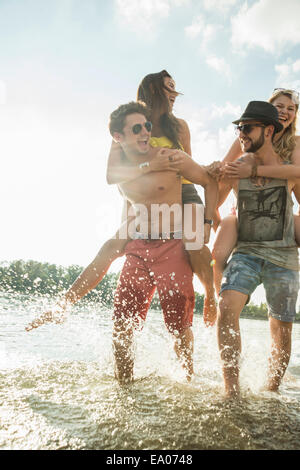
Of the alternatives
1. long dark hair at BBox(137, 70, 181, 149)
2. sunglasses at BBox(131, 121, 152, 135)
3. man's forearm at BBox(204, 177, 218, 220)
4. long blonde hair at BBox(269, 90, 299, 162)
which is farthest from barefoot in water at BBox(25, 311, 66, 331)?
long blonde hair at BBox(269, 90, 299, 162)

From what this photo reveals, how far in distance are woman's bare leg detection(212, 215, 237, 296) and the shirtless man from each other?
14 cm

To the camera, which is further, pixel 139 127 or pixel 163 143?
pixel 163 143

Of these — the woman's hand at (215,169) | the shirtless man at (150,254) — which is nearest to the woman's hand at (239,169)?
the woman's hand at (215,169)

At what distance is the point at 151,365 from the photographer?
4496 mm

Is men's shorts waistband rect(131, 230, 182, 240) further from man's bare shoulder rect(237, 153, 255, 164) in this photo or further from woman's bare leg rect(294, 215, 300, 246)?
woman's bare leg rect(294, 215, 300, 246)

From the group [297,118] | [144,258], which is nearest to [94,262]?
[144,258]

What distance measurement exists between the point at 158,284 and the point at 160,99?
6.90 feet

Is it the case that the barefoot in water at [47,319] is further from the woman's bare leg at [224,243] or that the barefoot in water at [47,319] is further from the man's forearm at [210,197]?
the man's forearm at [210,197]

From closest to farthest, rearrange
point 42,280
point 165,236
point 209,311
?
1. point 165,236
2. point 209,311
3. point 42,280

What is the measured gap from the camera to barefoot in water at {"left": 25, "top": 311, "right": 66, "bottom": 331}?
3.34m

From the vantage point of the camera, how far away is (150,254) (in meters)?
3.39

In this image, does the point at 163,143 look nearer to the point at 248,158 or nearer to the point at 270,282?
the point at 248,158

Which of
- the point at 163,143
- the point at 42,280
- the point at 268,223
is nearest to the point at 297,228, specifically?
the point at 268,223
